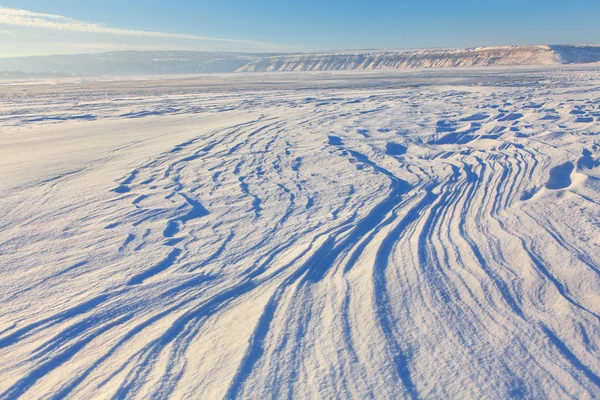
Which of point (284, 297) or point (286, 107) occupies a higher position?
point (284, 297)

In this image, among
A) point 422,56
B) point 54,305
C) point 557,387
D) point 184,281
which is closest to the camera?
point 557,387

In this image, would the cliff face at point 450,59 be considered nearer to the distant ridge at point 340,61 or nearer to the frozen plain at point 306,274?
the distant ridge at point 340,61

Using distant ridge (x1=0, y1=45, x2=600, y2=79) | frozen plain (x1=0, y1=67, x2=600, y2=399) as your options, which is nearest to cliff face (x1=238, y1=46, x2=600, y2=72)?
distant ridge (x1=0, y1=45, x2=600, y2=79)

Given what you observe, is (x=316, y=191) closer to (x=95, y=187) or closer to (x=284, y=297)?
(x=284, y=297)

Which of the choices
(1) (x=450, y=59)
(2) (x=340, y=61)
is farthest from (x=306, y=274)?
(2) (x=340, y=61)

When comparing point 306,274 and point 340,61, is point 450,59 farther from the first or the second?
point 306,274

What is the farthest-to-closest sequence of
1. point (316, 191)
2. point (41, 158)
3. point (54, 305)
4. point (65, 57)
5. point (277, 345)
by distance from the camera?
1. point (65, 57)
2. point (41, 158)
3. point (316, 191)
4. point (54, 305)
5. point (277, 345)

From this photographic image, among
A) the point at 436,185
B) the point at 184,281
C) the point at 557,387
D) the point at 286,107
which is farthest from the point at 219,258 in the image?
the point at 286,107

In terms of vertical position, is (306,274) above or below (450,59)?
above

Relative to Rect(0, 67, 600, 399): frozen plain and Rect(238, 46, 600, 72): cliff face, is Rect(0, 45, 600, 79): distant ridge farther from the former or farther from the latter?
Rect(0, 67, 600, 399): frozen plain
